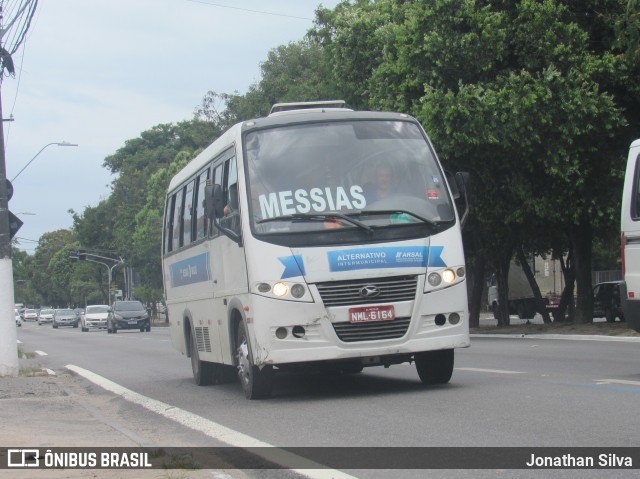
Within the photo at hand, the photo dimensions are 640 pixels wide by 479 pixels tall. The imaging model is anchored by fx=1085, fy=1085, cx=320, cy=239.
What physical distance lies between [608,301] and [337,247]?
1304 inches

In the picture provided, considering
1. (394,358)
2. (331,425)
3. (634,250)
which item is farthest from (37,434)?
(634,250)

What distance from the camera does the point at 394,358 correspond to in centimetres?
1159

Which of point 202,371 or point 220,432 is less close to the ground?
point 202,371

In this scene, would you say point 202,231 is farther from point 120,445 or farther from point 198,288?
point 120,445

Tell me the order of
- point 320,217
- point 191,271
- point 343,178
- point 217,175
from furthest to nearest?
1. point 191,271
2. point 217,175
3. point 343,178
4. point 320,217

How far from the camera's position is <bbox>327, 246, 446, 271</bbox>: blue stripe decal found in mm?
11125

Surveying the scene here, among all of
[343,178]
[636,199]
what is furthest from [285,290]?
[636,199]

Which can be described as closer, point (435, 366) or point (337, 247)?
point (337, 247)

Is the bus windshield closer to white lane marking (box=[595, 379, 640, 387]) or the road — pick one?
the road

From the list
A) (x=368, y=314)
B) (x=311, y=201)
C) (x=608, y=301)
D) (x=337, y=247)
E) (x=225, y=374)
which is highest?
(x=311, y=201)

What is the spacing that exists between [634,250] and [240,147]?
464 centimetres

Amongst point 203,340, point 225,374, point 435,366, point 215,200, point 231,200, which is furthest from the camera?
point 225,374

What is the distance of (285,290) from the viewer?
11188mm

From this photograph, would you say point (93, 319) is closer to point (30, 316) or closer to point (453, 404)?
point (453, 404)
